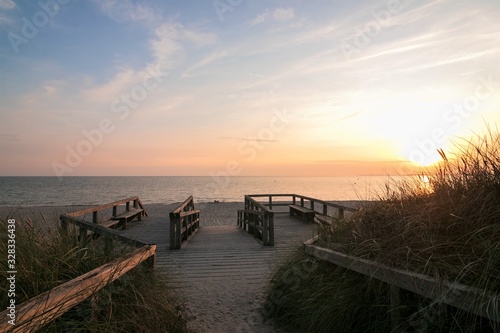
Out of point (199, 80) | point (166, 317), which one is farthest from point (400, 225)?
point (199, 80)

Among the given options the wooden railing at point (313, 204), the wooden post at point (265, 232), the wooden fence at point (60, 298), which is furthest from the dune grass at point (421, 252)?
the wooden post at point (265, 232)

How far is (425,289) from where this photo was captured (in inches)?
89.2

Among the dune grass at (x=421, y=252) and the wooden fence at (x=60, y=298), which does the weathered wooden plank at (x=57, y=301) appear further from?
the dune grass at (x=421, y=252)

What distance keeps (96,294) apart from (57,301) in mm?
490

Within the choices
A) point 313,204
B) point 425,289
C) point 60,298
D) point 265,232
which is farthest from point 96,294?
point 313,204

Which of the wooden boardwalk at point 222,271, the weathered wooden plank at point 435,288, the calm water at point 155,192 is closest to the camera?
the weathered wooden plank at point 435,288

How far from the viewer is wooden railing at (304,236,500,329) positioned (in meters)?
1.92

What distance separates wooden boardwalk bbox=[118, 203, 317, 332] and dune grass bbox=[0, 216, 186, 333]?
2.27 ft

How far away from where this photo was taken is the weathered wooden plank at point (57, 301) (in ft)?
5.91

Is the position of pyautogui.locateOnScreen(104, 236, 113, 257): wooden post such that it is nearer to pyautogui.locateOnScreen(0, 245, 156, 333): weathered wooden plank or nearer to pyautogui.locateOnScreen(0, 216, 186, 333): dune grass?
pyautogui.locateOnScreen(0, 216, 186, 333): dune grass

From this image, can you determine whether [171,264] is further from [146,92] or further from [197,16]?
[197,16]

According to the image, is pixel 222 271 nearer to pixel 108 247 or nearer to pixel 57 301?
pixel 108 247

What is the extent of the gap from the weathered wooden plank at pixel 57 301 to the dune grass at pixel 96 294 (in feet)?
0.38

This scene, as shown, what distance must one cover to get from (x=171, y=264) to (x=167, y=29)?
617cm
